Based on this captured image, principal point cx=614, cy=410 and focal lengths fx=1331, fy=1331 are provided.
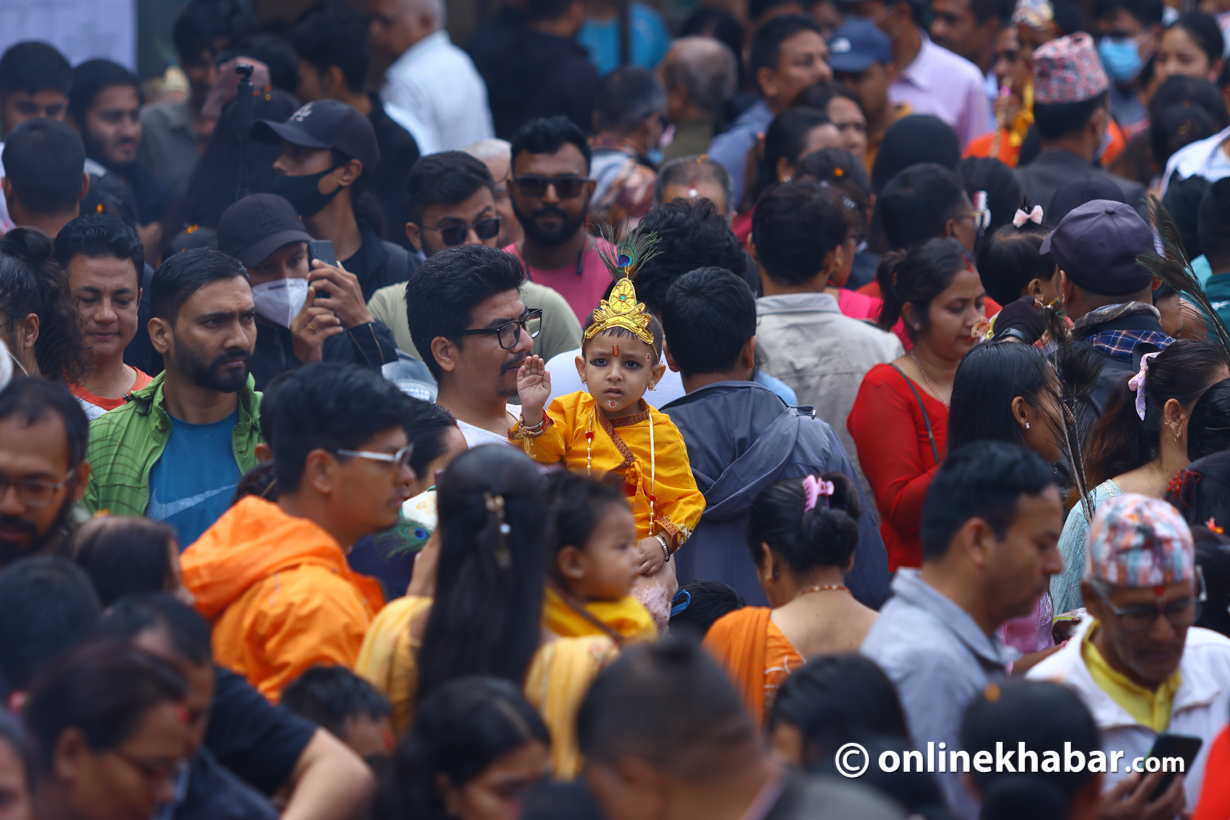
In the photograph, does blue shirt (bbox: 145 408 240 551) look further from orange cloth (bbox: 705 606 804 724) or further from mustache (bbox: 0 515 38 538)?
orange cloth (bbox: 705 606 804 724)

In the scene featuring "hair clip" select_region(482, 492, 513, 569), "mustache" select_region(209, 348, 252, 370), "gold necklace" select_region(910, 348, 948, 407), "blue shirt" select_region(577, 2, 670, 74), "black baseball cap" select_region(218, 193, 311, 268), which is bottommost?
"blue shirt" select_region(577, 2, 670, 74)

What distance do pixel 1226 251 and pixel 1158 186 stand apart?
246 cm

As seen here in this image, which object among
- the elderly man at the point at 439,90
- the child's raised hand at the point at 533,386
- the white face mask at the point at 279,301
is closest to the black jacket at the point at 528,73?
the elderly man at the point at 439,90

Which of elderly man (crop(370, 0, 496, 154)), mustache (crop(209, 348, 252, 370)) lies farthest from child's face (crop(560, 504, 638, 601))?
elderly man (crop(370, 0, 496, 154))

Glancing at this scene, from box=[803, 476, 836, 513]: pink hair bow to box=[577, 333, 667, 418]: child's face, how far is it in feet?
2.52

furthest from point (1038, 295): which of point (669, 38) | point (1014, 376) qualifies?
point (669, 38)

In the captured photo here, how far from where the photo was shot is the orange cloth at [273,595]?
2875 mm

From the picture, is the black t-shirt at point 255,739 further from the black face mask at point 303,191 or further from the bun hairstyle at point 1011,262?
the bun hairstyle at point 1011,262

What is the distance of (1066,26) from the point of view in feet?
30.9

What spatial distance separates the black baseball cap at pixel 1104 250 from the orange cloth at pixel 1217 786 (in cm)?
230

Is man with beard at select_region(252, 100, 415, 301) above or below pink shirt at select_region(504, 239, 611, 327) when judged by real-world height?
above

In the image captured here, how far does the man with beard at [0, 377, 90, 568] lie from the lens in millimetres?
3043

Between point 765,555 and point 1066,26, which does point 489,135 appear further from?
point 765,555

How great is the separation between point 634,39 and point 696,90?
2.60 m
